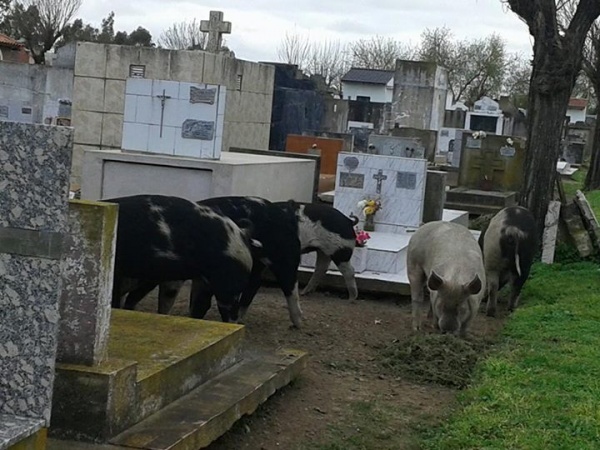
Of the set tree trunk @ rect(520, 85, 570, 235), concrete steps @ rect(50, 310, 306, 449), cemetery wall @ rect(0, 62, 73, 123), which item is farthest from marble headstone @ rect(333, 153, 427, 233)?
cemetery wall @ rect(0, 62, 73, 123)

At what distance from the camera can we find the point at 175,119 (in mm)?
11680

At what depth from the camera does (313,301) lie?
10.9 meters

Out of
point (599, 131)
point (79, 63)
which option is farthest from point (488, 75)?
point (79, 63)

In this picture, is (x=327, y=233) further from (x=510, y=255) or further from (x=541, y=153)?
(x=541, y=153)

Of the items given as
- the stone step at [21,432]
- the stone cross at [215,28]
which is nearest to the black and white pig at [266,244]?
the stone step at [21,432]

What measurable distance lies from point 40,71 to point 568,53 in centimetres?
1597

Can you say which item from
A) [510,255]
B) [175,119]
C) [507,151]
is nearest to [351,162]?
[175,119]

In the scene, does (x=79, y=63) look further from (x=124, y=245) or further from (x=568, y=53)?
(x=124, y=245)

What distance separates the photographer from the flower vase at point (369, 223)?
1323 cm

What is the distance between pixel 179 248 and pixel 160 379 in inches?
88.7

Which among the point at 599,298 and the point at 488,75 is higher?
the point at 488,75

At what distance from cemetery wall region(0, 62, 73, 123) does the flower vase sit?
12551 mm

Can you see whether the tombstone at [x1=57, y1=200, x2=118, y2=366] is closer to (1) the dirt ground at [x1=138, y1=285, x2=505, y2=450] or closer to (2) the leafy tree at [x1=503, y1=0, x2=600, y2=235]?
(1) the dirt ground at [x1=138, y1=285, x2=505, y2=450]

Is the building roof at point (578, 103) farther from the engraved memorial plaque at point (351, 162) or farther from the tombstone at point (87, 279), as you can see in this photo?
the tombstone at point (87, 279)
